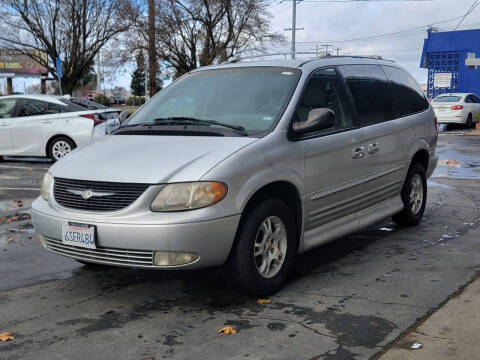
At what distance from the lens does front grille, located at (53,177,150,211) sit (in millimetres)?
4156

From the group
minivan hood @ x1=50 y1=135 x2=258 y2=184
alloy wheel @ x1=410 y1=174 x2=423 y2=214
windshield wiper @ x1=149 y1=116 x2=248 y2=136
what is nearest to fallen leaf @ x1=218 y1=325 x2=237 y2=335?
minivan hood @ x1=50 y1=135 x2=258 y2=184

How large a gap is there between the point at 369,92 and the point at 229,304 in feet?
8.97

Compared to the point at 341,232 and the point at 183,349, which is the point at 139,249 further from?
the point at 341,232

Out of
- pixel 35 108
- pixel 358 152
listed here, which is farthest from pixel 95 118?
pixel 358 152

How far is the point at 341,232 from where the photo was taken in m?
5.40

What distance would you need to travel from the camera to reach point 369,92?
606 centimetres

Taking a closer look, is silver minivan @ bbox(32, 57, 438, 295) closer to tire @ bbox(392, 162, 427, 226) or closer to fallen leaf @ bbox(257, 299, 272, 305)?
fallen leaf @ bbox(257, 299, 272, 305)

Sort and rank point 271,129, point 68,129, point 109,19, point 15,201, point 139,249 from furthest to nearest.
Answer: point 109,19 → point 68,129 → point 15,201 → point 271,129 → point 139,249

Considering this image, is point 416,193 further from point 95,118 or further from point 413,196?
point 95,118

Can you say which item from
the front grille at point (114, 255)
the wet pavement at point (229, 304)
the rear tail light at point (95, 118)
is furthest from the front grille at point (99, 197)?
the rear tail light at point (95, 118)

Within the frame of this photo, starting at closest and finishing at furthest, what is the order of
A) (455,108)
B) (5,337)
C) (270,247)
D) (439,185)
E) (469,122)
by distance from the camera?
(5,337) → (270,247) → (439,185) → (455,108) → (469,122)

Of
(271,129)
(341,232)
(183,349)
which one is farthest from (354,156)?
(183,349)

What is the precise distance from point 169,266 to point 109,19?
24998 millimetres

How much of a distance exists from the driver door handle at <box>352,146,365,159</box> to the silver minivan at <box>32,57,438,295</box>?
0.07ft
